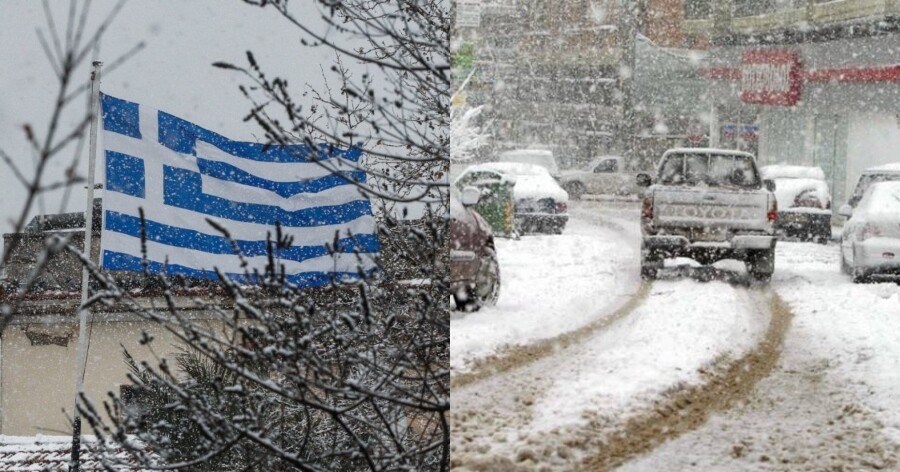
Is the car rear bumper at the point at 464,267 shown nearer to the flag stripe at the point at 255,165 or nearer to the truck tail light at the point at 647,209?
the truck tail light at the point at 647,209

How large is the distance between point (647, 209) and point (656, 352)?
0.25 m

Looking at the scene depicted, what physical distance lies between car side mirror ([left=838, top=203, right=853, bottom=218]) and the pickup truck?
0.36ft

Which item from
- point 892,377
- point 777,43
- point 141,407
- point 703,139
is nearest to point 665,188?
point 703,139

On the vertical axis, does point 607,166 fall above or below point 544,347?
above

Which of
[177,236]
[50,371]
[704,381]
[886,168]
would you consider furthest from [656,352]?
[177,236]

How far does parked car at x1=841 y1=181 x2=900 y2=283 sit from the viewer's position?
1.53 metres

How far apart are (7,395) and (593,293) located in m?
2.85

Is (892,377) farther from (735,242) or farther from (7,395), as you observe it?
(7,395)

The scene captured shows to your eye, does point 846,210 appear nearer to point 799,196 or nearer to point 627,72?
point 799,196

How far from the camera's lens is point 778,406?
1.51 meters

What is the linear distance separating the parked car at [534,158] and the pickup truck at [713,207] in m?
0.15

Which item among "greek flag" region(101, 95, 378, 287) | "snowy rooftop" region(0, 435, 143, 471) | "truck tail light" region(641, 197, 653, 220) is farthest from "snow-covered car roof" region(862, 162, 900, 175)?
"snowy rooftop" region(0, 435, 143, 471)

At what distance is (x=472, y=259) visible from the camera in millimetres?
1691

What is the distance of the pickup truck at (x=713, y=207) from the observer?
149 cm
